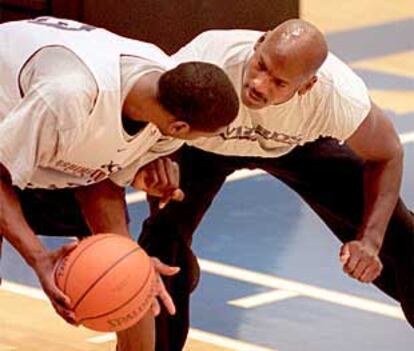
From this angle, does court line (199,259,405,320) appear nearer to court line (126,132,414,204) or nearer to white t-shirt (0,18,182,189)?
court line (126,132,414,204)

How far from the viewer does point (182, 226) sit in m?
6.65

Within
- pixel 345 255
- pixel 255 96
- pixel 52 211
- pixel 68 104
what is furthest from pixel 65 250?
pixel 345 255

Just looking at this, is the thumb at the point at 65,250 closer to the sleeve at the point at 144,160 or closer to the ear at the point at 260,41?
the sleeve at the point at 144,160

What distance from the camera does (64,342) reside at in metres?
7.21

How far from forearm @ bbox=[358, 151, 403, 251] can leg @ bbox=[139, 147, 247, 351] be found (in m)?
0.54

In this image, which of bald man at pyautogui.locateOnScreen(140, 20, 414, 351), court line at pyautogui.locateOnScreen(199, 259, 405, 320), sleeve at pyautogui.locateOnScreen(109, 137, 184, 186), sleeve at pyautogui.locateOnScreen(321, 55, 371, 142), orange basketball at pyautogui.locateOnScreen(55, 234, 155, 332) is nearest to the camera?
orange basketball at pyautogui.locateOnScreen(55, 234, 155, 332)

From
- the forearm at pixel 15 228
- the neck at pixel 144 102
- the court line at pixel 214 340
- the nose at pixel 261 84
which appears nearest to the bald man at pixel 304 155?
the nose at pixel 261 84

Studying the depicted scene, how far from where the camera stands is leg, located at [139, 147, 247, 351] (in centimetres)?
660

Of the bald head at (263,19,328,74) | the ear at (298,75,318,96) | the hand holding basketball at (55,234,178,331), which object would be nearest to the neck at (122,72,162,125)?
the hand holding basketball at (55,234,178,331)

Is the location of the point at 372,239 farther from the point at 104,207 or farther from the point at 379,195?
the point at 104,207

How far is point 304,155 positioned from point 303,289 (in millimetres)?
1415

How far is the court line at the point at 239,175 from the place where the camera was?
9.30 m

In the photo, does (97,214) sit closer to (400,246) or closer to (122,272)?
(122,272)

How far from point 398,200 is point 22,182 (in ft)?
5.99
